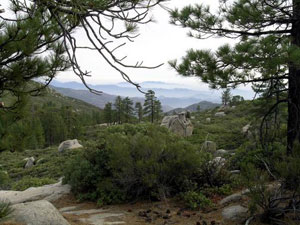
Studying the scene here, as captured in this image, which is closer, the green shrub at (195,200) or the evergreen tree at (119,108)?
the green shrub at (195,200)

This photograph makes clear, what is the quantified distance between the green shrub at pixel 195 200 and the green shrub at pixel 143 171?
0.32 metres

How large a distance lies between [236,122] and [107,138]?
30.6 meters

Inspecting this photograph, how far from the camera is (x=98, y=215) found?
579 centimetres

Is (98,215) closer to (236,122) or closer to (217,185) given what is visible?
(217,185)

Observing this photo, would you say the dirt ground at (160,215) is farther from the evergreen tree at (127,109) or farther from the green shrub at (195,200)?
the evergreen tree at (127,109)

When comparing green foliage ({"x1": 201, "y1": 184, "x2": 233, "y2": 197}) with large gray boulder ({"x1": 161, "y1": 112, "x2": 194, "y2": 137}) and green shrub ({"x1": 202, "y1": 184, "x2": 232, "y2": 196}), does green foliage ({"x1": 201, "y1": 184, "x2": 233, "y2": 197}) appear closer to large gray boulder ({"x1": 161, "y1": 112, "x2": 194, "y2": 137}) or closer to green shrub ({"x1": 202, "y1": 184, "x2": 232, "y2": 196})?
green shrub ({"x1": 202, "y1": 184, "x2": 232, "y2": 196})

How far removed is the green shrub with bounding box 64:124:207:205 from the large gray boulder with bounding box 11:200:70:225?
5.91ft

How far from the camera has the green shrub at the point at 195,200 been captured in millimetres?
5868

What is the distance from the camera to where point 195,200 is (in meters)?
6.04

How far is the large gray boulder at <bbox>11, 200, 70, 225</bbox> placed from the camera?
453cm

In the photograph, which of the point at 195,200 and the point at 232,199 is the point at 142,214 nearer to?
the point at 195,200

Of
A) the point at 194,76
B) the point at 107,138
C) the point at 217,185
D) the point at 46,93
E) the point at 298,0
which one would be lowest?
the point at 217,185

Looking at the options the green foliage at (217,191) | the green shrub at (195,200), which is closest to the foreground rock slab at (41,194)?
the green shrub at (195,200)

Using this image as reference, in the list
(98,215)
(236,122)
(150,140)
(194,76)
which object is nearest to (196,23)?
(194,76)
